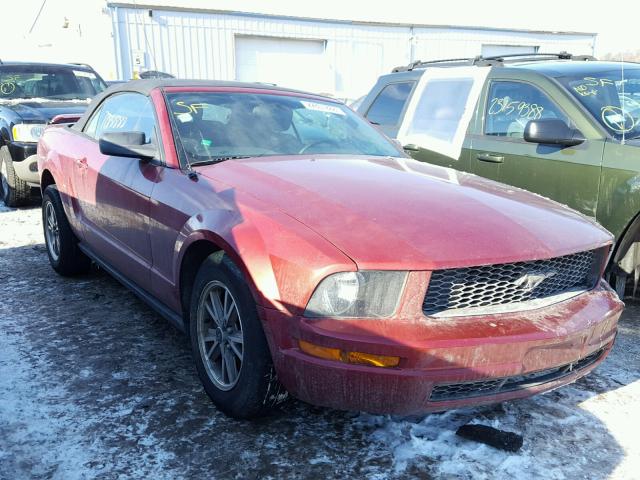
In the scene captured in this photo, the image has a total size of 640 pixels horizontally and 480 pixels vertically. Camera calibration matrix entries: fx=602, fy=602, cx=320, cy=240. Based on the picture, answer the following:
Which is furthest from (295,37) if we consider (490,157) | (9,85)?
(490,157)

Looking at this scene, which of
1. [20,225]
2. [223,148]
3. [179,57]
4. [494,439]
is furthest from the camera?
[179,57]

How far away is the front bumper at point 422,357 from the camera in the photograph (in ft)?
7.14

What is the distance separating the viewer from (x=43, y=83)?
8.62 m

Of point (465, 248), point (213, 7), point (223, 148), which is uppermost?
point (213, 7)

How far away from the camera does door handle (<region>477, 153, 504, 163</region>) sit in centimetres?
461

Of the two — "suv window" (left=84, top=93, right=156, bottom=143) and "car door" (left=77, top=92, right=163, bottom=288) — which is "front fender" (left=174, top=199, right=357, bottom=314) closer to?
"car door" (left=77, top=92, right=163, bottom=288)

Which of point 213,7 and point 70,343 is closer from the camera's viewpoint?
point 70,343

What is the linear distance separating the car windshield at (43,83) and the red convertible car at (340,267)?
5747mm

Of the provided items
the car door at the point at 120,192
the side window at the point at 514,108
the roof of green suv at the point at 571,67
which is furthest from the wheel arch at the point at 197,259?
the roof of green suv at the point at 571,67

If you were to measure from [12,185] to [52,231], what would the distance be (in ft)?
9.34

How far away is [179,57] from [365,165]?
15.6m

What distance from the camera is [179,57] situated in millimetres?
17609

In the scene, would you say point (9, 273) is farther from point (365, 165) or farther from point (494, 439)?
point (494, 439)

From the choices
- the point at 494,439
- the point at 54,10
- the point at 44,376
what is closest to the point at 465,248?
the point at 494,439
